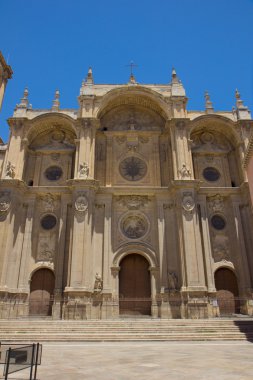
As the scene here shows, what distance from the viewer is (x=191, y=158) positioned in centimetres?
2355

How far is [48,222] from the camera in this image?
22.7 m

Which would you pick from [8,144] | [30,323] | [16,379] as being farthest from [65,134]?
[16,379]

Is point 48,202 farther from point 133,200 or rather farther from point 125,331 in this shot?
point 125,331

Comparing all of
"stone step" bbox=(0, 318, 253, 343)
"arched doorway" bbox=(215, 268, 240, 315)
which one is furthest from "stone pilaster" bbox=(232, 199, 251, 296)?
"stone step" bbox=(0, 318, 253, 343)

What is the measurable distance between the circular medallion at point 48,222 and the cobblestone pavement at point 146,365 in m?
13.1

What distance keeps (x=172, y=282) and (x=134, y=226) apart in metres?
4.85

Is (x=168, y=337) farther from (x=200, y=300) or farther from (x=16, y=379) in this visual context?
(x=16, y=379)

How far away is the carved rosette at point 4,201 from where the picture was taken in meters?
20.9

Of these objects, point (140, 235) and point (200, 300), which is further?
point (140, 235)

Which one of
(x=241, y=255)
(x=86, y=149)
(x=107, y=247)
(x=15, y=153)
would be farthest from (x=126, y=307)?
(x=15, y=153)

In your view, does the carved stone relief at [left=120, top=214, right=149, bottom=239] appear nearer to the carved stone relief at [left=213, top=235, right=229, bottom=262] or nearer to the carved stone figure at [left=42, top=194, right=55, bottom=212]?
the carved stone relief at [left=213, top=235, right=229, bottom=262]

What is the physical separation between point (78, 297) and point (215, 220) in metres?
11.4

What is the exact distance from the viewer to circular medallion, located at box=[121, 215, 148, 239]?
877 inches

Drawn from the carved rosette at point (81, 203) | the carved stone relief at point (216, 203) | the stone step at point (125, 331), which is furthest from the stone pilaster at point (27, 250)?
the carved stone relief at point (216, 203)
